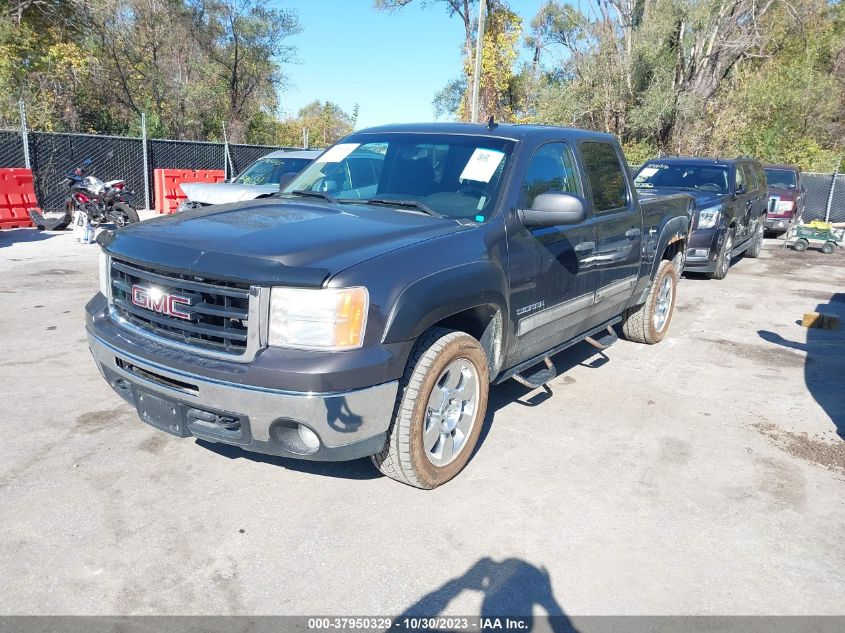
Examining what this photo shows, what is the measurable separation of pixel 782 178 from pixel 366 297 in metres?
18.1

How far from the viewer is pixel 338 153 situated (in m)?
4.77

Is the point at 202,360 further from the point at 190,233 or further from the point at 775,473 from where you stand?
the point at 775,473

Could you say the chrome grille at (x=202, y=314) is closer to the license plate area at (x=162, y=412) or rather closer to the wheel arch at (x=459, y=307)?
the license plate area at (x=162, y=412)

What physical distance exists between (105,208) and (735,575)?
1302 cm

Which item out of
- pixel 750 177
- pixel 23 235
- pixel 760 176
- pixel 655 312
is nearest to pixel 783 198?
pixel 760 176

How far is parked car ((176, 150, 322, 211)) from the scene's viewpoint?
30.9 ft

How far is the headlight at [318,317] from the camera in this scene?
9.43 feet

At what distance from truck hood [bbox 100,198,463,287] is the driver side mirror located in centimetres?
52

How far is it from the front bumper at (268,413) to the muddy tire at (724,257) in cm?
933

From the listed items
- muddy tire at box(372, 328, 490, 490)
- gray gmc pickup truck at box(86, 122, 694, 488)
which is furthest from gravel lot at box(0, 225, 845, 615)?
gray gmc pickup truck at box(86, 122, 694, 488)

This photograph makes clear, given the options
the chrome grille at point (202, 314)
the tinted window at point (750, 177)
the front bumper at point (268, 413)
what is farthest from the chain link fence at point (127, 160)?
the front bumper at point (268, 413)

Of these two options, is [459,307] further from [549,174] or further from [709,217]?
[709,217]

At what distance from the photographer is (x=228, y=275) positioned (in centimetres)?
293

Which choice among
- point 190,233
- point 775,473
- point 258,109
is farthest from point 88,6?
point 775,473
